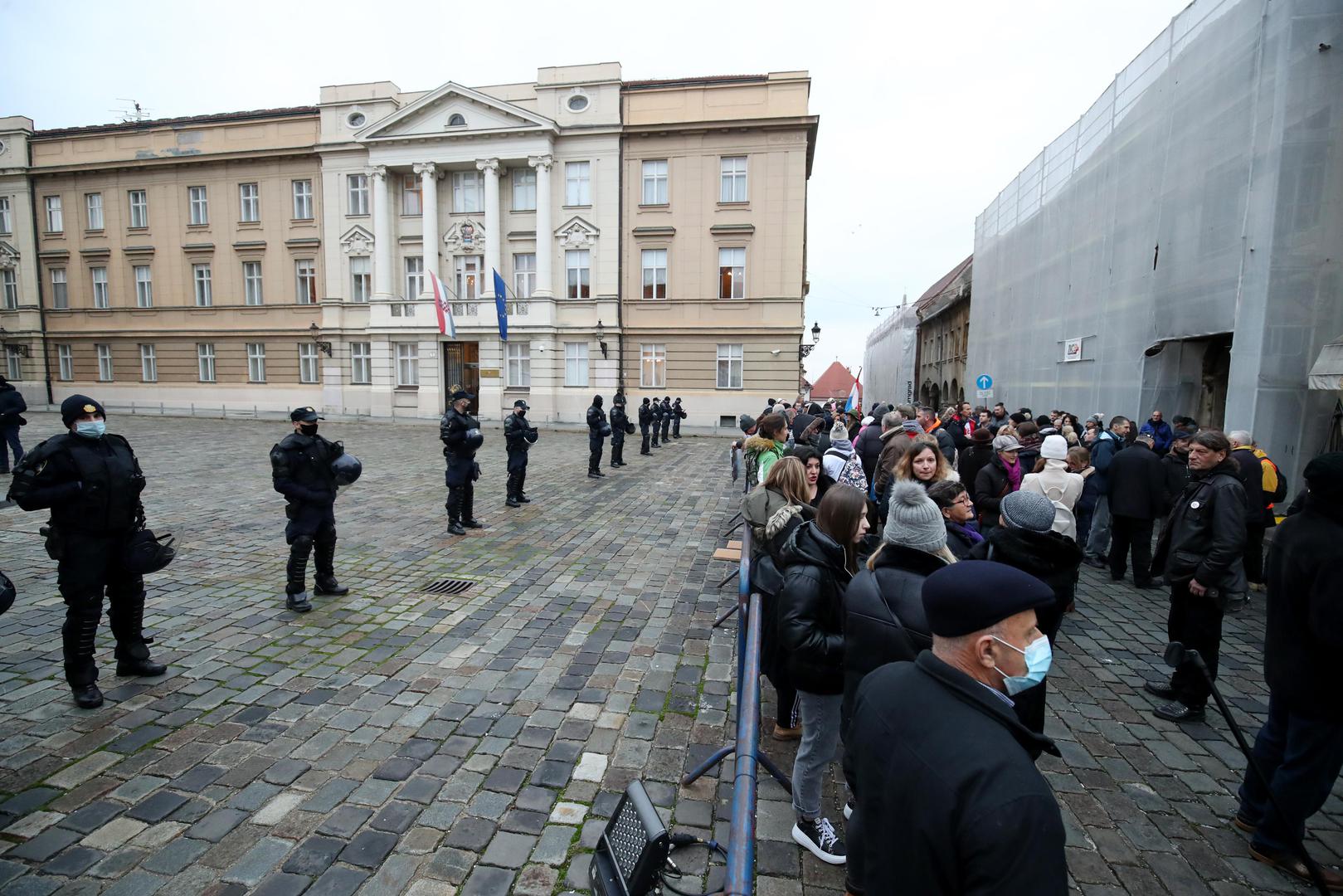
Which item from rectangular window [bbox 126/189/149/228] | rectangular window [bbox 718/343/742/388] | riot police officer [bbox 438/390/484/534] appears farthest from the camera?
rectangular window [bbox 126/189/149/228]

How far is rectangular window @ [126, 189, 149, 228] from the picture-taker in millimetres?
33906

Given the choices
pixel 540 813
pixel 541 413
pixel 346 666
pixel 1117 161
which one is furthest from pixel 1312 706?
pixel 541 413

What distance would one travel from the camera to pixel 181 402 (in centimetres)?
3444

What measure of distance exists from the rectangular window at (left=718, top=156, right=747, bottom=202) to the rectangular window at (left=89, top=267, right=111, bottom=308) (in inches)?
1348

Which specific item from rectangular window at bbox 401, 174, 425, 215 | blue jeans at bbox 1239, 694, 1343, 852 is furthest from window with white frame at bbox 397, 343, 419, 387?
blue jeans at bbox 1239, 694, 1343, 852

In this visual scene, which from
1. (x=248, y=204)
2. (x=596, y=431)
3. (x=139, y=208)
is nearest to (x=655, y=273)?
(x=596, y=431)

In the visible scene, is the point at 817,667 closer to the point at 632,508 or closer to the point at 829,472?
the point at 829,472

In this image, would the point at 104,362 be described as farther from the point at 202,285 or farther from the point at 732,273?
the point at 732,273

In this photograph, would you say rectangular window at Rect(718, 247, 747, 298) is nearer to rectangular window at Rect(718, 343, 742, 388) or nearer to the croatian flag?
rectangular window at Rect(718, 343, 742, 388)

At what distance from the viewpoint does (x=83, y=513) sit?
14.0 ft

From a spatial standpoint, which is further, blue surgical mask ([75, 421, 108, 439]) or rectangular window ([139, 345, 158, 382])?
rectangular window ([139, 345, 158, 382])

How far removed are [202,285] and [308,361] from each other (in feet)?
24.8

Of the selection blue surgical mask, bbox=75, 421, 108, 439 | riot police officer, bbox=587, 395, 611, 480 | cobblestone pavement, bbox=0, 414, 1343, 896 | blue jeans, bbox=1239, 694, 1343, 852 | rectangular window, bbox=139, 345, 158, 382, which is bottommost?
cobblestone pavement, bbox=0, 414, 1343, 896

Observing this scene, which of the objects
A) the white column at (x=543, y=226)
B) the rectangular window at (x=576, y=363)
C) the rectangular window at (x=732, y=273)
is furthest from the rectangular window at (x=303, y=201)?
the rectangular window at (x=732, y=273)
